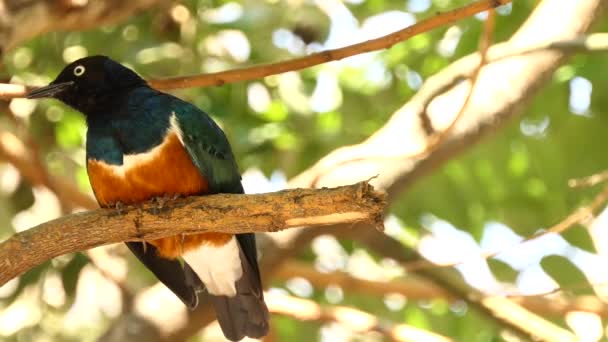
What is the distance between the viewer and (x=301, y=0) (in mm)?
6387

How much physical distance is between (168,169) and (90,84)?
2.87 ft

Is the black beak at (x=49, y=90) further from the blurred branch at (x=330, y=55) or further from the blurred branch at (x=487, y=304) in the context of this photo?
the blurred branch at (x=487, y=304)

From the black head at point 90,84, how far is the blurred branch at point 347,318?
1.69m

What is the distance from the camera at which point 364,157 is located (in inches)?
212

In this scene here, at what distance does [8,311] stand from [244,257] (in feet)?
9.24

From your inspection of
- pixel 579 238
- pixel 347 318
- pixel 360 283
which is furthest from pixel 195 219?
pixel 579 238

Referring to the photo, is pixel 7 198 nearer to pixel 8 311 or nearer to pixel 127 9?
pixel 8 311

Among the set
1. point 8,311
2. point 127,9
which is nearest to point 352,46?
point 127,9

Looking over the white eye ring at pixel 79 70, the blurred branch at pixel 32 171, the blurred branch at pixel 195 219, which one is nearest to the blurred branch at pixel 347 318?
the blurred branch at pixel 32 171

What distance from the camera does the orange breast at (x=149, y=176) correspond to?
177 inches

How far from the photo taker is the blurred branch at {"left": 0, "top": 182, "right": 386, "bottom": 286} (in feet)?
11.1

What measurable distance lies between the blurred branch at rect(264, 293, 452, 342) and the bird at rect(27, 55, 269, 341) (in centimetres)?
92

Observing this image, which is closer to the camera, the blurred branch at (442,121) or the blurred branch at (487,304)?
the blurred branch at (442,121)

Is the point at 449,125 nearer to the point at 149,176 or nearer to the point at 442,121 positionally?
the point at 442,121
